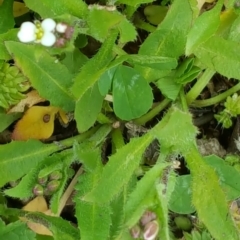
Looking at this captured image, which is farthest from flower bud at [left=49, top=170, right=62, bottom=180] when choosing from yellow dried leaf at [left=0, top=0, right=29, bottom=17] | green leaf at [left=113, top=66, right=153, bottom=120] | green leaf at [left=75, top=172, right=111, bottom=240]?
yellow dried leaf at [left=0, top=0, right=29, bottom=17]

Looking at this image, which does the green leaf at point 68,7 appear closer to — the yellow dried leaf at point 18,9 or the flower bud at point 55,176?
the yellow dried leaf at point 18,9

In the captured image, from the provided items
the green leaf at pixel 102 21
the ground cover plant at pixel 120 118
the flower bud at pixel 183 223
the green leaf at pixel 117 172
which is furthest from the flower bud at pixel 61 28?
the flower bud at pixel 183 223

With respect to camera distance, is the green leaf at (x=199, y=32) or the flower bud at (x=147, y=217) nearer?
the flower bud at (x=147, y=217)

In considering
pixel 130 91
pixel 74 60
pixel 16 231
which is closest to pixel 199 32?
pixel 130 91

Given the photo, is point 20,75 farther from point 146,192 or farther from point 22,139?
point 146,192

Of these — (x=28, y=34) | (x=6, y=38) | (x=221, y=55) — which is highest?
(x=28, y=34)

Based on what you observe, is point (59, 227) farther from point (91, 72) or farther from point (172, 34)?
point (172, 34)
